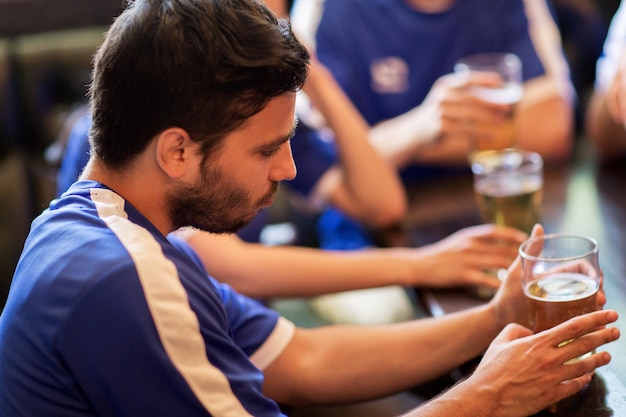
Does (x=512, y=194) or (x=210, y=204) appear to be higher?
(x=210, y=204)

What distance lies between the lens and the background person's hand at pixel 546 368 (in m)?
1.02

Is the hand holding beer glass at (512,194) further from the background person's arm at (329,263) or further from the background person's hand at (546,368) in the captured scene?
the background person's hand at (546,368)

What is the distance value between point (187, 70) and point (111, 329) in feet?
0.99

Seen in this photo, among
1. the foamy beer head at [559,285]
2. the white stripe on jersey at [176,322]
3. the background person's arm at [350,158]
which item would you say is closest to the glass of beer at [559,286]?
the foamy beer head at [559,285]

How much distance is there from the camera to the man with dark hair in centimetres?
92

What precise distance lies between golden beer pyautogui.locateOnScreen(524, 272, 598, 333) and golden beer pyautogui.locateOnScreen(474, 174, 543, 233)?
1.14 feet

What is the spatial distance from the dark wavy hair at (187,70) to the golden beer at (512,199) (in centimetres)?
55

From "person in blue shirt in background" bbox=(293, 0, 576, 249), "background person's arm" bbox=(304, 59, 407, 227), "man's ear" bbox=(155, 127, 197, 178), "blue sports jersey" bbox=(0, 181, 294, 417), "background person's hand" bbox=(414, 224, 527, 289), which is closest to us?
"blue sports jersey" bbox=(0, 181, 294, 417)

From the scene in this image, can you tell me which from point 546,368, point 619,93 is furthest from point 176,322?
point 619,93

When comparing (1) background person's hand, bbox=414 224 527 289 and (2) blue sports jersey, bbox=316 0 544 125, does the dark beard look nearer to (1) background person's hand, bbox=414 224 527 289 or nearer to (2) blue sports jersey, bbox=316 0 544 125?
(1) background person's hand, bbox=414 224 527 289

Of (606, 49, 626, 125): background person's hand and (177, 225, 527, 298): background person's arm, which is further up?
(606, 49, 626, 125): background person's hand

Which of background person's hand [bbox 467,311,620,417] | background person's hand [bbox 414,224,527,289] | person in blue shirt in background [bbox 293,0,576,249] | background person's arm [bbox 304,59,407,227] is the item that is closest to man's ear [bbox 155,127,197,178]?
background person's hand [bbox 467,311,620,417]

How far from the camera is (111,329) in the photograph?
905 millimetres

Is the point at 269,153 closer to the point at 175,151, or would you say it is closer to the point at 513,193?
the point at 175,151
